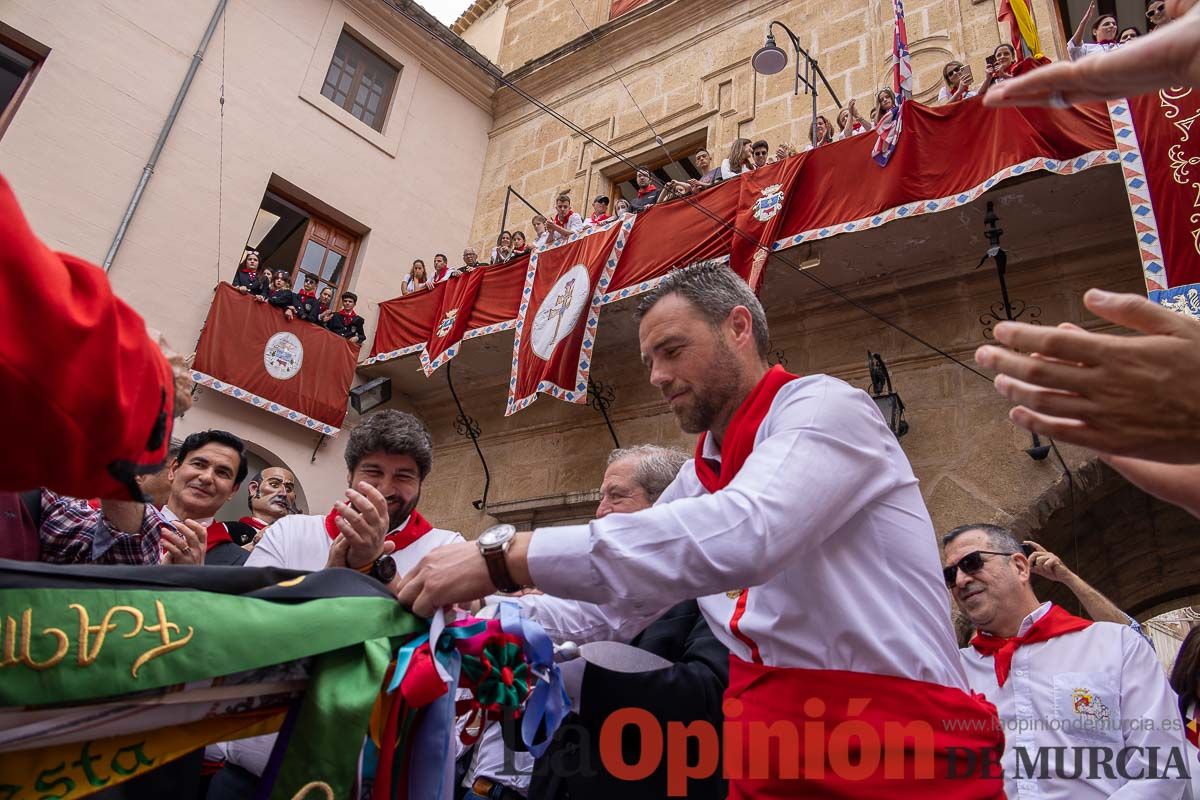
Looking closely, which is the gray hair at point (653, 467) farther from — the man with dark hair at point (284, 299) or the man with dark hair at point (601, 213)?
the man with dark hair at point (284, 299)

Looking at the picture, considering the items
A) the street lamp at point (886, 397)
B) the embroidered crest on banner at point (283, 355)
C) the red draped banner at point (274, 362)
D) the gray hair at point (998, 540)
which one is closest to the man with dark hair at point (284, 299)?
the red draped banner at point (274, 362)

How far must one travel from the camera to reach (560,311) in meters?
7.98

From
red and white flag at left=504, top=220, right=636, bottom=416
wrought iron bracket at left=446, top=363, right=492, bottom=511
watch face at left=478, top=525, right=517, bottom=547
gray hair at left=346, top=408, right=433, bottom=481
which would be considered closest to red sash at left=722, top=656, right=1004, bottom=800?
watch face at left=478, top=525, right=517, bottom=547

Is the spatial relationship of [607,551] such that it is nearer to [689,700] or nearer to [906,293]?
[689,700]

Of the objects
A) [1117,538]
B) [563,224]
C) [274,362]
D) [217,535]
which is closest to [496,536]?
[217,535]

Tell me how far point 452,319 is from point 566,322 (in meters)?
2.00

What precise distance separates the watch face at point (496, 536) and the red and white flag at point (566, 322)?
5903 mm

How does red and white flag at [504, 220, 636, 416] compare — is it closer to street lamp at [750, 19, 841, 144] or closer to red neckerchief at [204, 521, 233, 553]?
street lamp at [750, 19, 841, 144]

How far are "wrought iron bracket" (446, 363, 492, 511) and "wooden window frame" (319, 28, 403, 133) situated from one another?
4.87m

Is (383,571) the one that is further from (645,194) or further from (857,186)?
(645,194)

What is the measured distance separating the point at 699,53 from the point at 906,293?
5.71 metres

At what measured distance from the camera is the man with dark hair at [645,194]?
29.0 ft

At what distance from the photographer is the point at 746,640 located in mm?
1875

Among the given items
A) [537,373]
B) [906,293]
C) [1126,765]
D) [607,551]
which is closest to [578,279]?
[537,373]
